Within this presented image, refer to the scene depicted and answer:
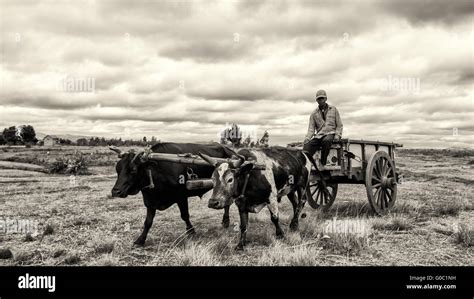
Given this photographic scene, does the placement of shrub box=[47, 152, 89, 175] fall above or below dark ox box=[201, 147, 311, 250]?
below

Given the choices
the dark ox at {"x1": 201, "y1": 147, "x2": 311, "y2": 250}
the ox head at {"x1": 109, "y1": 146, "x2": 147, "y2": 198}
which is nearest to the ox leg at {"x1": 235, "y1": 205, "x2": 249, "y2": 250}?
the dark ox at {"x1": 201, "y1": 147, "x2": 311, "y2": 250}

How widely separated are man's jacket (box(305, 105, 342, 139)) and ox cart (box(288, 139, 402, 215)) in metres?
0.34

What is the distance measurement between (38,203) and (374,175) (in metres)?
10.6

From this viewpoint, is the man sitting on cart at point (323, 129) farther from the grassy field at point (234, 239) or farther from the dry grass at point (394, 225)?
the dry grass at point (394, 225)

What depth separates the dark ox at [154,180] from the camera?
20.0 ft

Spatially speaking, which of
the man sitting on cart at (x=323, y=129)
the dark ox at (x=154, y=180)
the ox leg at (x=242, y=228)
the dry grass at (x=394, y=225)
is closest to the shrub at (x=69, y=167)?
the dark ox at (x=154, y=180)

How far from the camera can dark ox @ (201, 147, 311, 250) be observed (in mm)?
5723

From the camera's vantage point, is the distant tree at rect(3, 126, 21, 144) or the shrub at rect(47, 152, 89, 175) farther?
the distant tree at rect(3, 126, 21, 144)

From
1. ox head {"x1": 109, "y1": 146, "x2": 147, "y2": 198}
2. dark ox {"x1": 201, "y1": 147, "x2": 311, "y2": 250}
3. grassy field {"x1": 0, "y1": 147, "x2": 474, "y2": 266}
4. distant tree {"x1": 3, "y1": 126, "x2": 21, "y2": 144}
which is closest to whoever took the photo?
grassy field {"x1": 0, "y1": 147, "x2": 474, "y2": 266}

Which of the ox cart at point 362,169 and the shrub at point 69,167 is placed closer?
the ox cart at point 362,169

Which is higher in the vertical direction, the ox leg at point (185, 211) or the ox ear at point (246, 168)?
the ox ear at point (246, 168)

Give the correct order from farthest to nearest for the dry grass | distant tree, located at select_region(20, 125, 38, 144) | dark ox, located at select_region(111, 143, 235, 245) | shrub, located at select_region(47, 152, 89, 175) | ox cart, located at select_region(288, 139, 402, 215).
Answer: distant tree, located at select_region(20, 125, 38, 144) < shrub, located at select_region(47, 152, 89, 175) < ox cart, located at select_region(288, 139, 402, 215) < the dry grass < dark ox, located at select_region(111, 143, 235, 245)

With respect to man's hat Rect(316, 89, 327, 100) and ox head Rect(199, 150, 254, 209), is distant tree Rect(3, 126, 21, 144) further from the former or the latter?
ox head Rect(199, 150, 254, 209)

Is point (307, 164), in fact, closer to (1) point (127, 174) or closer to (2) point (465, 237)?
(2) point (465, 237)
